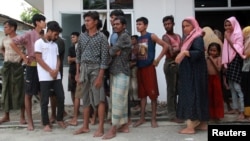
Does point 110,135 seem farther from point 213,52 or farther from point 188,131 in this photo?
point 213,52

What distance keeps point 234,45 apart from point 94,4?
138 inches

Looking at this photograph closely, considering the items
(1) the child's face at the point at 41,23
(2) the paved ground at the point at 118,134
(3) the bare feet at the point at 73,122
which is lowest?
(2) the paved ground at the point at 118,134

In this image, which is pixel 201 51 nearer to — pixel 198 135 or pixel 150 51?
pixel 150 51

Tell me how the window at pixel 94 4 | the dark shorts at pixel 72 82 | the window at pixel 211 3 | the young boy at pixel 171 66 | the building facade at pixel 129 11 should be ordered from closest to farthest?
the young boy at pixel 171 66, the dark shorts at pixel 72 82, the building facade at pixel 129 11, the window at pixel 94 4, the window at pixel 211 3

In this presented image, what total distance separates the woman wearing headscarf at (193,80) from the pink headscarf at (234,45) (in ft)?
2.64

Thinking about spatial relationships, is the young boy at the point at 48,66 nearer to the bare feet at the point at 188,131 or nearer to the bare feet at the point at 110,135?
the bare feet at the point at 110,135

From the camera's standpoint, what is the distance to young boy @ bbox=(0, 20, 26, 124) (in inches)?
234

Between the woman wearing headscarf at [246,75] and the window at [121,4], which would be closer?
the woman wearing headscarf at [246,75]

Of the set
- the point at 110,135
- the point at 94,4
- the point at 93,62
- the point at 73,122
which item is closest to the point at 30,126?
the point at 73,122

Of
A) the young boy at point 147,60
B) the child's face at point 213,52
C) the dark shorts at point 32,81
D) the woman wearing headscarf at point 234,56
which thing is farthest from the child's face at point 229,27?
the dark shorts at point 32,81

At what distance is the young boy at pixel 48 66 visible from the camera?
5.34m

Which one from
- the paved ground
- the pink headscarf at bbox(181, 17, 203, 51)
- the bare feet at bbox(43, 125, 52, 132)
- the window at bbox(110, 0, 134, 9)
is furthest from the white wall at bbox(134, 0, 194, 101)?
the bare feet at bbox(43, 125, 52, 132)

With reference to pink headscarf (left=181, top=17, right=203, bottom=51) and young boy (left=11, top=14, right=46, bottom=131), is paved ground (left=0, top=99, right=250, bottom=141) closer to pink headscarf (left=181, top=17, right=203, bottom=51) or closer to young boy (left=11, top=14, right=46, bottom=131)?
young boy (left=11, top=14, right=46, bottom=131)

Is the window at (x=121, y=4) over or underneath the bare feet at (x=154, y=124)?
over
